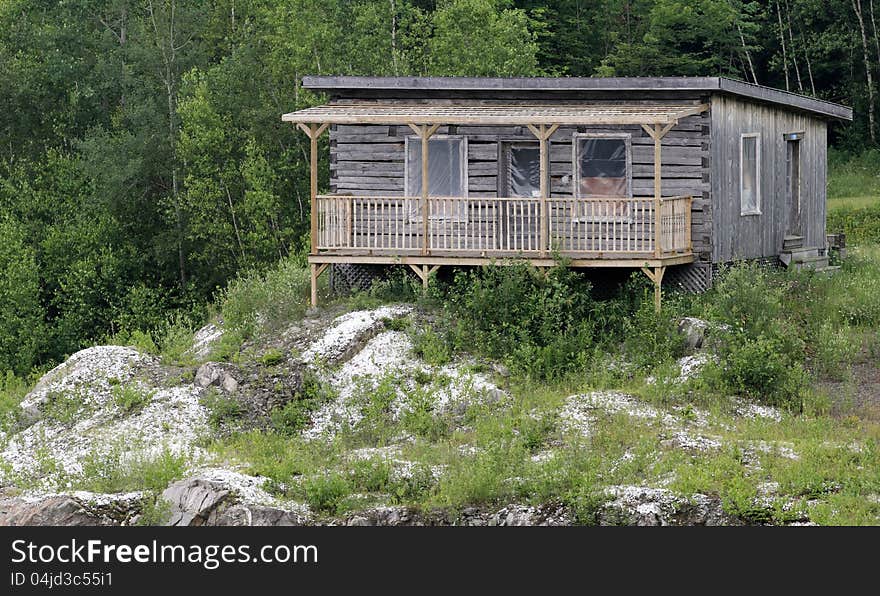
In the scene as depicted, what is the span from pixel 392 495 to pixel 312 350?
562 cm

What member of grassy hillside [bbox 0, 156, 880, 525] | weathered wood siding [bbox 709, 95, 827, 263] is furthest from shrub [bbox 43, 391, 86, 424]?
weathered wood siding [bbox 709, 95, 827, 263]

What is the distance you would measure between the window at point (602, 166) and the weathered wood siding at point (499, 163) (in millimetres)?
119

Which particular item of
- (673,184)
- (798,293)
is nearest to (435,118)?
(673,184)

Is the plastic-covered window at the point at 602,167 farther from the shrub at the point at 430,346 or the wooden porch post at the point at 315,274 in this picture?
the wooden porch post at the point at 315,274

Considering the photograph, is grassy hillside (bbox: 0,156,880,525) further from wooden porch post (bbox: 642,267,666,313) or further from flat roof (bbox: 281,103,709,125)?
flat roof (bbox: 281,103,709,125)

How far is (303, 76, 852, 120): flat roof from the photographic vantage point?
23.9m

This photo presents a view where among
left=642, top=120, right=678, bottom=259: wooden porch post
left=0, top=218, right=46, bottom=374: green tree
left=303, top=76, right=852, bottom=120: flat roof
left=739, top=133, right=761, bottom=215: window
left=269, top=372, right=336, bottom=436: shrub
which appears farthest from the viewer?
left=0, top=218, right=46, bottom=374: green tree

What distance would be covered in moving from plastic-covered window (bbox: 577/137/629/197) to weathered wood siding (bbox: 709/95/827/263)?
1606 millimetres

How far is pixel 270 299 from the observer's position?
25.1 meters

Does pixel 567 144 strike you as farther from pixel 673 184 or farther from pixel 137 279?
pixel 137 279

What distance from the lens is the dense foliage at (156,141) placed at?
35.7 meters

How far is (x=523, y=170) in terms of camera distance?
25406 mm

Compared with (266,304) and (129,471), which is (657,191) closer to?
(266,304)

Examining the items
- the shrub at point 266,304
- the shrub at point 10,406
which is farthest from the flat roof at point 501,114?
the shrub at point 10,406
